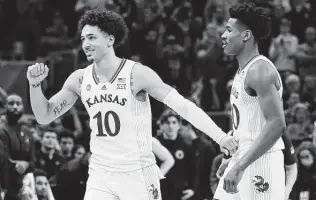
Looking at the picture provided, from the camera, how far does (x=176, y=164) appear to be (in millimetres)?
12000

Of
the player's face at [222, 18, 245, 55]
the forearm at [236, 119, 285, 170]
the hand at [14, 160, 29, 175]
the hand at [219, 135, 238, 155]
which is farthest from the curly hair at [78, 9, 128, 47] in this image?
the hand at [14, 160, 29, 175]

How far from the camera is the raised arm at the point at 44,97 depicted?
22.1ft

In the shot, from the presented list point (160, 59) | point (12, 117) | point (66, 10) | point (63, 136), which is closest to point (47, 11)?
point (66, 10)

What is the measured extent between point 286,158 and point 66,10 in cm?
1160

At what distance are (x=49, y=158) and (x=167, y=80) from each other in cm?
339

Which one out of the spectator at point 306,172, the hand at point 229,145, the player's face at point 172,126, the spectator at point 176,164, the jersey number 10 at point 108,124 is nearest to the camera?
the hand at point 229,145

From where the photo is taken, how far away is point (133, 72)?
6.69m

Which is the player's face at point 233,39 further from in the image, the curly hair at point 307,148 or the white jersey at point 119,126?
the curly hair at point 307,148

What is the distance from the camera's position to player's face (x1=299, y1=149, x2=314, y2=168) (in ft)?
36.9

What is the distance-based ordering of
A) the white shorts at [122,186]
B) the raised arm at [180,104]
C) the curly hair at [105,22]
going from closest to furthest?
the raised arm at [180,104] → the white shorts at [122,186] → the curly hair at [105,22]

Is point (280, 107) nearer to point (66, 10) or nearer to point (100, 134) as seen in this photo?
point (100, 134)

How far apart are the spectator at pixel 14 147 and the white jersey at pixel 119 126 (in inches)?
153

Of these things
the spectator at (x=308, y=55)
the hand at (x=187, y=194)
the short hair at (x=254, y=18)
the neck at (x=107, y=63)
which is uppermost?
the spectator at (x=308, y=55)

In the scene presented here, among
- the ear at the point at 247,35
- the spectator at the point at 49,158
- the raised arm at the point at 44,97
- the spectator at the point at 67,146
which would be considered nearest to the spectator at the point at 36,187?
the spectator at the point at 49,158
